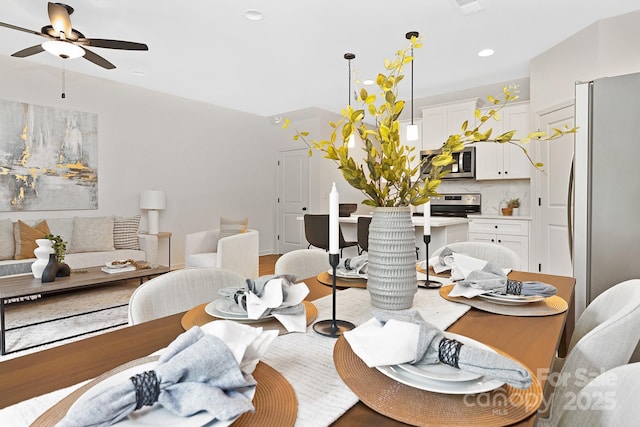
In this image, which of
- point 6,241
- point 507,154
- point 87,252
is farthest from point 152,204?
point 507,154

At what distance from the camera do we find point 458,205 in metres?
5.48

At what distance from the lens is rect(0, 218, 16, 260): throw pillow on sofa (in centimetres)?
369

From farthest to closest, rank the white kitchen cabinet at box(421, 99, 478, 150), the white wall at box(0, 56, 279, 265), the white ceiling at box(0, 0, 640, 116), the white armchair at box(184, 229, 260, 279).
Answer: the white kitchen cabinet at box(421, 99, 478, 150), the white wall at box(0, 56, 279, 265), the white armchair at box(184, 229, 260, 279), the white ceiling at box(0, 0, 640, 116)

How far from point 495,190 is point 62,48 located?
5.17 meters

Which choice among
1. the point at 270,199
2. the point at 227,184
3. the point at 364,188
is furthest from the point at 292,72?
the point at 364,188

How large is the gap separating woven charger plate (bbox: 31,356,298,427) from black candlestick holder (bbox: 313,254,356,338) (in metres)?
0.22

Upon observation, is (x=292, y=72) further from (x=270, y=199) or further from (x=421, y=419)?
(x=421, y=419)

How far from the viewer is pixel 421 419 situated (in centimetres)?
55

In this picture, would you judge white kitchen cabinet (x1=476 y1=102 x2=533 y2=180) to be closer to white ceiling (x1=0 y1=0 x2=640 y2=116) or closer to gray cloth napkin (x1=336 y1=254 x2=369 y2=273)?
white ceiling (x1=0 y1=0 x2=640 y2=116)

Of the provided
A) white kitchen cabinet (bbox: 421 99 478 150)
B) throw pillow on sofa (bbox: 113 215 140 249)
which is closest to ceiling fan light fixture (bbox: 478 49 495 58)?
white kitchen cabinet (bbox: 421 99 478 150)

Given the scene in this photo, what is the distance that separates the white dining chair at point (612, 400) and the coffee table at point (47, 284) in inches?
119

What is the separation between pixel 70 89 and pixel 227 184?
2.53 meters

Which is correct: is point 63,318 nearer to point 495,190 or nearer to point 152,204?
point 152,204

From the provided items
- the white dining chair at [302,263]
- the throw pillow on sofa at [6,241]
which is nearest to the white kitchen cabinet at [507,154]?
the white dining chair at [302,263]
